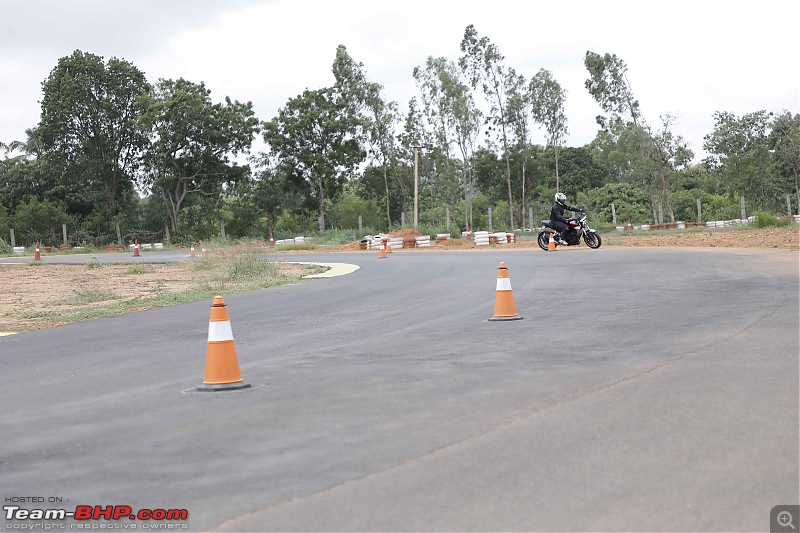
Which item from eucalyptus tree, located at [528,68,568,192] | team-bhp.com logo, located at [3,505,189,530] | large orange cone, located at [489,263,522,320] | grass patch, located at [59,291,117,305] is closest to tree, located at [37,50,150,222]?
eucalyptus tree, located at [528,68,568,192]

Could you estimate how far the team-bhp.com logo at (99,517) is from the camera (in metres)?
4.61

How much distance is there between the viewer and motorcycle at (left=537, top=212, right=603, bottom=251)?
109 ft

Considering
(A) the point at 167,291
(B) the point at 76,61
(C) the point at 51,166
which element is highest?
(B) the point at 76,61

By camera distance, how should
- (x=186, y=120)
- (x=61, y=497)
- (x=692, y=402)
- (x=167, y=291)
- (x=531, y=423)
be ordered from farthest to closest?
(x=186, y=120)
(x=167, y=291)
(x=692, y=402)
(x=531, y=423)
(x=61, y=497)

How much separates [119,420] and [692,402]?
4.14 metres

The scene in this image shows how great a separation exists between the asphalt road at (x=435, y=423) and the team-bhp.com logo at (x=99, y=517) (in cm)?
8

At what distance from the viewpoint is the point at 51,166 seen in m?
73.0

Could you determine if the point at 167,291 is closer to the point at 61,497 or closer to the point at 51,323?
the point at 51,323

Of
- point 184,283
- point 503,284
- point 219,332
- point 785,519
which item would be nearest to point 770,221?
point 184,283

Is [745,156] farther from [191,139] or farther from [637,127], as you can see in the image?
[191,139]

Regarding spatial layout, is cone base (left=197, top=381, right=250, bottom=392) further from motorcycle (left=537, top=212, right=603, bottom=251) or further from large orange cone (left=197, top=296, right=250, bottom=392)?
motorcycle (left=537, top=212, right=603, bottom=251)

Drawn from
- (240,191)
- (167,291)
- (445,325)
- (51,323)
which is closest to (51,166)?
(240,191)

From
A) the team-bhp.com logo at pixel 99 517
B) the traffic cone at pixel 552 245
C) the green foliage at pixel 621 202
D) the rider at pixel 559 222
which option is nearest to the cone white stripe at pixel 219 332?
the team-bhp.com logo at pixel 99 517

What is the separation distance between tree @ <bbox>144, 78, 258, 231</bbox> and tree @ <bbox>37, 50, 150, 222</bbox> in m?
1.82
